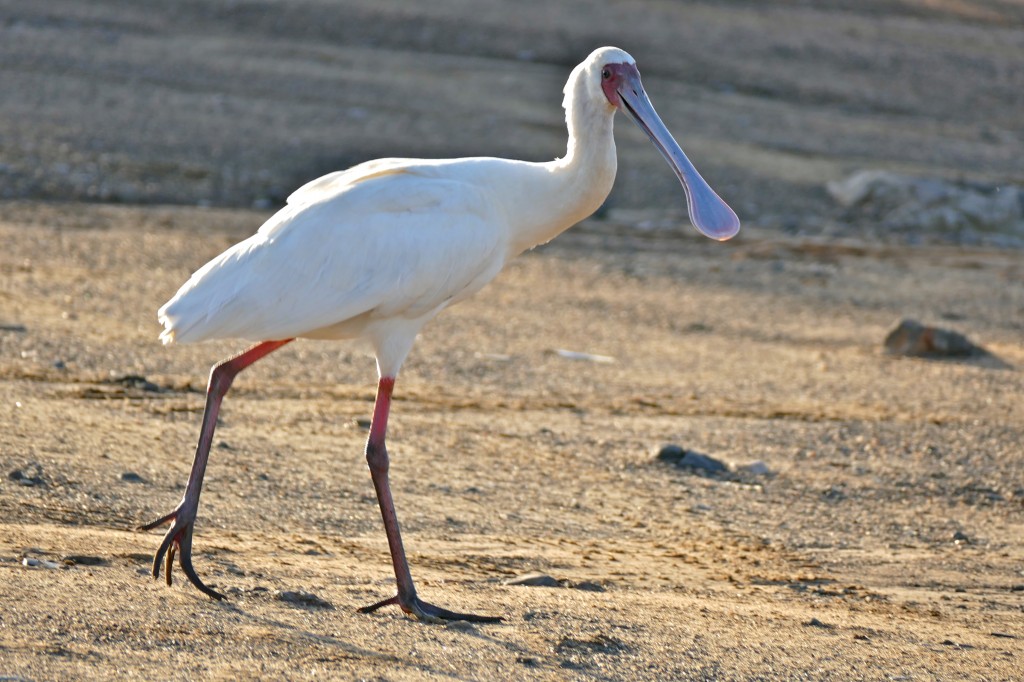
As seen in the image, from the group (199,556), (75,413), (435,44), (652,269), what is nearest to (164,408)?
(75,413)

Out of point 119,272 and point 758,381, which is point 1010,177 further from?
point 119,272

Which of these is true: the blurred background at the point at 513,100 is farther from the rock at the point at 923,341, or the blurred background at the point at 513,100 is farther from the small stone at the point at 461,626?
the small stone at the point at 461,626

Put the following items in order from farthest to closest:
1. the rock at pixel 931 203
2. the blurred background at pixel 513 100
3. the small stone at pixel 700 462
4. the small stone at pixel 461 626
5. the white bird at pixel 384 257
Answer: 1. the rock at pixel 931 203
2. the blurred background at pixel 513 100
3. the small stone at pixel 700 462
4. the white bird at pixel 384 257
5. the small stone at pixel 461 626

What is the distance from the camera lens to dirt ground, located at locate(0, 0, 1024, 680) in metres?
6.12

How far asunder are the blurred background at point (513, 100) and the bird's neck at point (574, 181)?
1013cm

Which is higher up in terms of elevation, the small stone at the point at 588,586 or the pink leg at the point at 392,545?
the pink leg at the point at 392,545

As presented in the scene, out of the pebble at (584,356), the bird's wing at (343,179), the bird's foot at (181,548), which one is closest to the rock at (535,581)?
the bird's foot at (181,548)

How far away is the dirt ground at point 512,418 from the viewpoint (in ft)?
20.1

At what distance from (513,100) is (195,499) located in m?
17.1

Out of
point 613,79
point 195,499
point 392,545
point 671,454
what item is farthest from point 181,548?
point 671,454

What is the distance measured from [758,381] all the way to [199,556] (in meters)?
6.01

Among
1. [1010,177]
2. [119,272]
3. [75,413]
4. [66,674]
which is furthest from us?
[1010,177]

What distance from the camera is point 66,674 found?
5.18m

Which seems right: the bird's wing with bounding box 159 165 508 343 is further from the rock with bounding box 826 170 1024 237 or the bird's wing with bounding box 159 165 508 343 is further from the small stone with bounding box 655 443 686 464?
the rock with bounding box 826 170 1024 237
